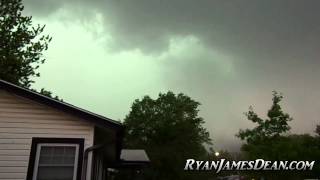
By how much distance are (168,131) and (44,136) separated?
6266 centimetres

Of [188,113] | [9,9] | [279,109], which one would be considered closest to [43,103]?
[9,9]

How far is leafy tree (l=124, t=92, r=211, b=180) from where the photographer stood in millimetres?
65000

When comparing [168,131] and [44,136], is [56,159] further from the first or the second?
[168,131]

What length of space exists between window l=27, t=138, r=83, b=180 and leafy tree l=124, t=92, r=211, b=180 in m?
50.9

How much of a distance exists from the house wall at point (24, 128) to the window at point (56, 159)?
0.60ft

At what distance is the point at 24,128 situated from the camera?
11930mm

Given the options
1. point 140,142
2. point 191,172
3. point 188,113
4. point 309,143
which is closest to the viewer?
point 309,143

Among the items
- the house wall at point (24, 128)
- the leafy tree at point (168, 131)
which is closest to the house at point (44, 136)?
the house wall at point (24, 128)

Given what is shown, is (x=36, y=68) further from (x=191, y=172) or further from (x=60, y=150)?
(x=191, y=172)

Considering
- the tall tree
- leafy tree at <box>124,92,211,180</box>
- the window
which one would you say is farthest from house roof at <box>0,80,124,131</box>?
leafy tree at <box>124,92,211,180</box>

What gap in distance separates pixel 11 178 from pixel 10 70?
20.7 meters

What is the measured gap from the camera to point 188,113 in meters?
79.9

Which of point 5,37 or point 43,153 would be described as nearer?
point 43,153

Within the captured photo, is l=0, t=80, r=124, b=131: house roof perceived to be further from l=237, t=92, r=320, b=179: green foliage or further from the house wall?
l=237, t=92, r=320, b=179: green foliage
